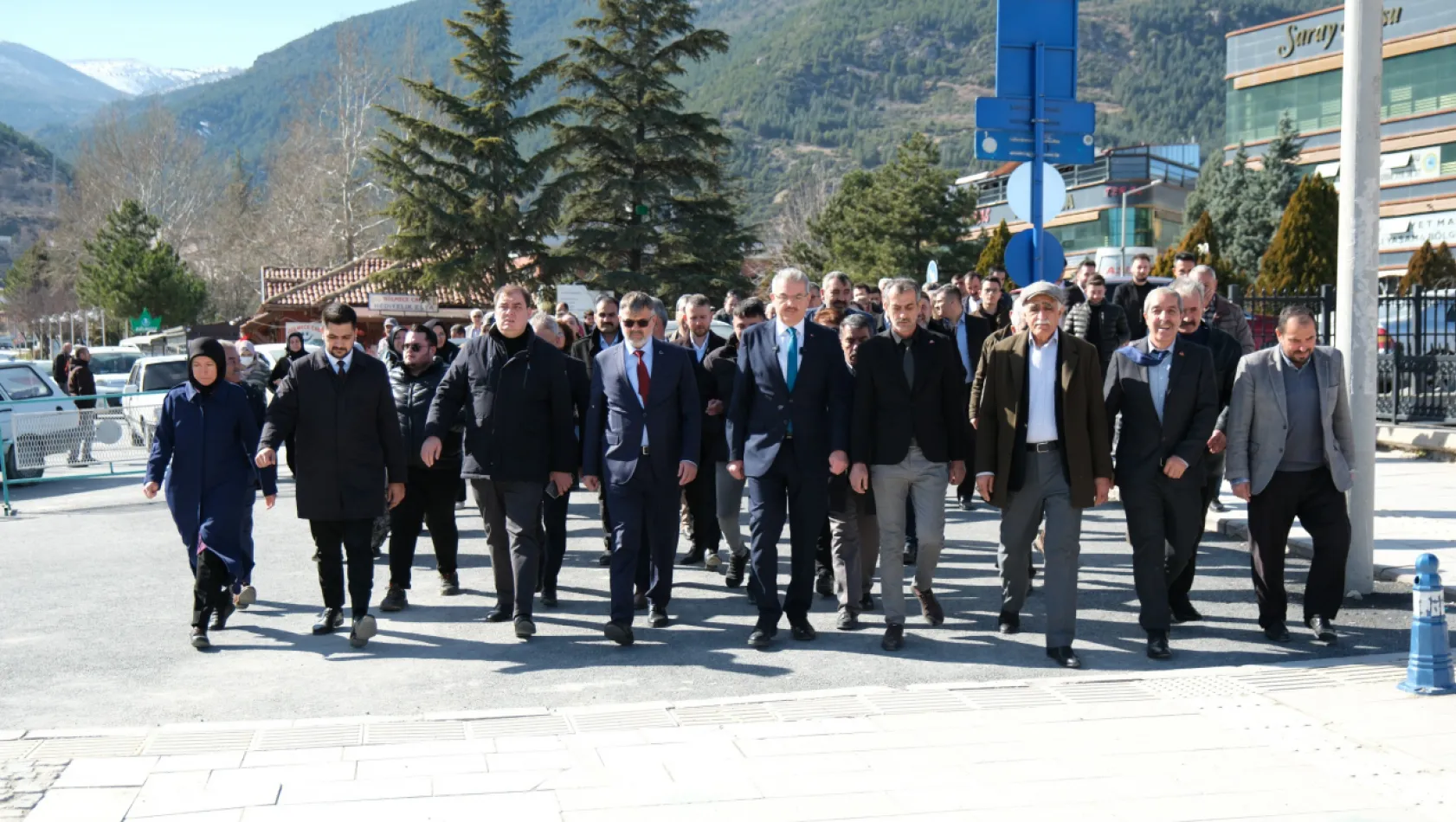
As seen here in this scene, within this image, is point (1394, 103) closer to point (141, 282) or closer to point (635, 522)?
point (635, 522)

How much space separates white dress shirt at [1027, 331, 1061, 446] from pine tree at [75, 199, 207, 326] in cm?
6446

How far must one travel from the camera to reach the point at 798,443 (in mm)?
7250

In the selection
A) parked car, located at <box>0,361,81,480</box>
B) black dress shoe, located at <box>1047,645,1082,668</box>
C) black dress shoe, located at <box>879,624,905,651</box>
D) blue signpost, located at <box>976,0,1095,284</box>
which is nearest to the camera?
black dress shoe, located at <box>1047,645,1082,668</box>

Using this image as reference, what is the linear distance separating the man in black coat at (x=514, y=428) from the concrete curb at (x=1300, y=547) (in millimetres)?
4634

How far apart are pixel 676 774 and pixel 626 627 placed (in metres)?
2.35

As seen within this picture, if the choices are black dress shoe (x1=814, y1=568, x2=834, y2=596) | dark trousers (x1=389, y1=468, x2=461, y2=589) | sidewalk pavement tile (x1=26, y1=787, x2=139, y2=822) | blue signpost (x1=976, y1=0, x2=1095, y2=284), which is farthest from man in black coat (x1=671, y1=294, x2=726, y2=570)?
sidewalk pavement tile (x1=26, y1=787, x2=139, y2=822)

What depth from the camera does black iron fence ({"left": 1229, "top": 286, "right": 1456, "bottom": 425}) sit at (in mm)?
15047

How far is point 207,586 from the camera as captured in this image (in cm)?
768

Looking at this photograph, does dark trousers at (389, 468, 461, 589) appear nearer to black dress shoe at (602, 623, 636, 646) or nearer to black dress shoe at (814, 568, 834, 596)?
black dress shoe at (602, 623, 636, 646)

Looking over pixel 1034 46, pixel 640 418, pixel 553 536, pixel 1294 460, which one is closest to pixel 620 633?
pixel 640 418

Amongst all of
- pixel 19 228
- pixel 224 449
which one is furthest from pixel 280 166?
pixel 19 228

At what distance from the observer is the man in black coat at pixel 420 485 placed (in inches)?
341

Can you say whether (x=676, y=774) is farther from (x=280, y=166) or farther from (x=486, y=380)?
(x=280, y=166)

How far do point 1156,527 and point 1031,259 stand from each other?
209 inches
